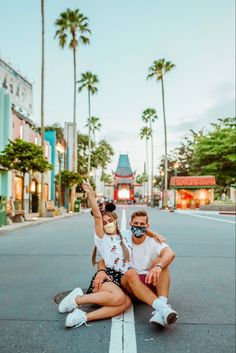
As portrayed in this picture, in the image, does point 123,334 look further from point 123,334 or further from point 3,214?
point 3,214

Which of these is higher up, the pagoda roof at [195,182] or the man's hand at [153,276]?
the pagoda roof at [195,182]

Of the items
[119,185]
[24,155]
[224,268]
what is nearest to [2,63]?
[24,155]

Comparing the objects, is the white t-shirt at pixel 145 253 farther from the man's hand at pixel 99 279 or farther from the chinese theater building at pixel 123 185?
the chinese theater building at pixel 123 185

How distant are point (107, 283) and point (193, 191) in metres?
51.6

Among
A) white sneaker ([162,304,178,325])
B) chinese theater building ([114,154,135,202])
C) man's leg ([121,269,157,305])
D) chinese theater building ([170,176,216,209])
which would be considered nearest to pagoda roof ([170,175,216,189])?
chinese theater building ([170,176,216,209])

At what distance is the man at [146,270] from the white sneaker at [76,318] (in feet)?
1.08

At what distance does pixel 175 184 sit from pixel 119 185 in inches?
1683

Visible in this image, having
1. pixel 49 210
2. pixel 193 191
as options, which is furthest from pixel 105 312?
pixel 193 191

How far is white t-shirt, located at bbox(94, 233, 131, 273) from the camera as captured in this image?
3877mm

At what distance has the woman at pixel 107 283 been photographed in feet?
12.6

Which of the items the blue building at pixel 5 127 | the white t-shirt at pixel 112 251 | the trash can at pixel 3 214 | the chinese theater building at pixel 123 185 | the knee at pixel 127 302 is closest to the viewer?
the white t-shirt at pixel 112 251

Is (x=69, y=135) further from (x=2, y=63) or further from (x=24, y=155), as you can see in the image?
(x=24, y=155)

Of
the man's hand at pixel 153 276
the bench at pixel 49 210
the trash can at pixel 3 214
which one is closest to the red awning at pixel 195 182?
the bench at pixel 49 210

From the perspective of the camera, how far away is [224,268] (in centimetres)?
796
